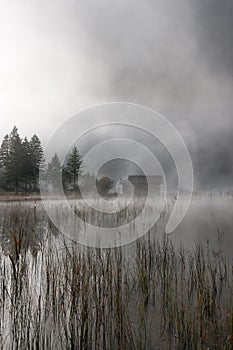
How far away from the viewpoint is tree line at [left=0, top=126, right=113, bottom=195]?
34406 mm

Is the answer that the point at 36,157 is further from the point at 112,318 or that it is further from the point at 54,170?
the point at 112,318

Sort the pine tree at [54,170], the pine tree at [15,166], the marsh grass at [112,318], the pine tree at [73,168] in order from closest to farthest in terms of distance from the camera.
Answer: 1. the marsh grass at [112,318]
2. the pine tree at [15,166]
3. the pine tree at [73,168]
4. the pine tree at [54,170]

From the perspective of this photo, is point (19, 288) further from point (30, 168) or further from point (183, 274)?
point (30, 168)

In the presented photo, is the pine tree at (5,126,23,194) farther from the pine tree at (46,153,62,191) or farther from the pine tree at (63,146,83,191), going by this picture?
the pine tree at (46,153,62,191)

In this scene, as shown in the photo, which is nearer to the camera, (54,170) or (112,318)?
(112,318)

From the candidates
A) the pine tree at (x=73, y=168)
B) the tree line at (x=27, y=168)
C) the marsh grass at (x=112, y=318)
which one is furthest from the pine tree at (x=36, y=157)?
the marsh grass at (x=112, y=318)

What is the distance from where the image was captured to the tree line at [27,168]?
3441cm

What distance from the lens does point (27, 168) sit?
3503 centimetres

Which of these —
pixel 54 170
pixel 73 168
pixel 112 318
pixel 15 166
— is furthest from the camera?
pixel 54 170

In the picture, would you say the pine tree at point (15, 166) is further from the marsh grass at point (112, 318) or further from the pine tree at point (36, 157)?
the marsh grass at point (112, 318)


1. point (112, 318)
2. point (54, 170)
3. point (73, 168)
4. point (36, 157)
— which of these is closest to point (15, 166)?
point (36, 157)

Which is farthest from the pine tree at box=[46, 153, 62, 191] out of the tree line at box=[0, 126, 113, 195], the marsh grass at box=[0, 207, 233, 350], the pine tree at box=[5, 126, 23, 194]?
the marsh grass at box=[0, 207, 233, 350]

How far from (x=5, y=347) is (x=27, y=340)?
242 mm

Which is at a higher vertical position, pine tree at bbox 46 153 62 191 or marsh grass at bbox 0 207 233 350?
pine tree at bbox 46 153 62 191
